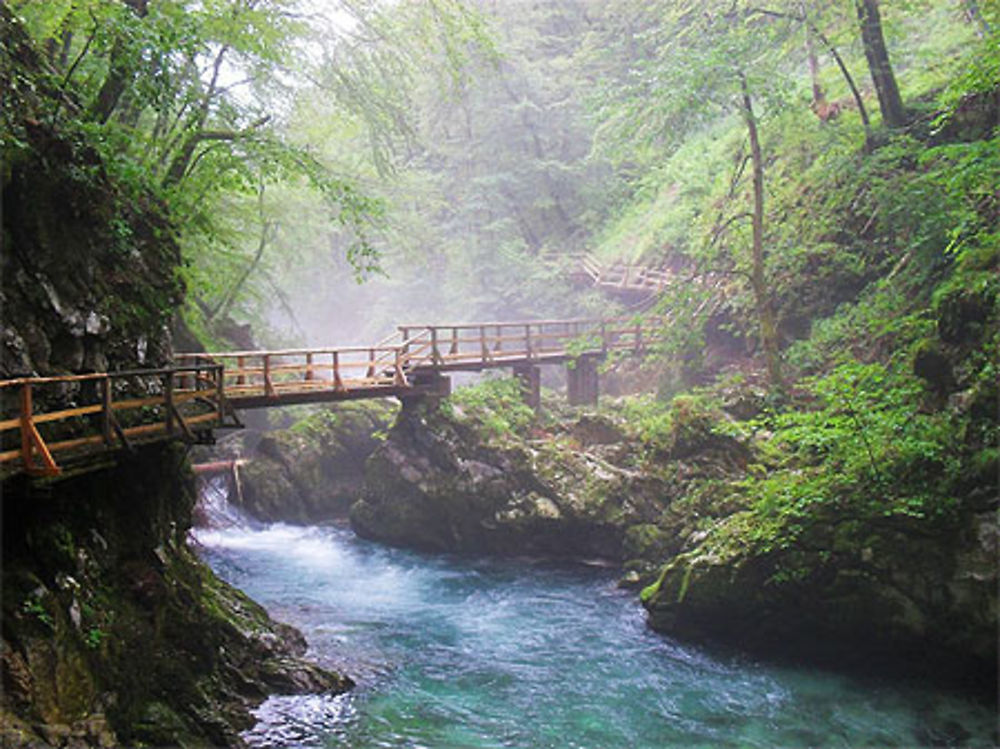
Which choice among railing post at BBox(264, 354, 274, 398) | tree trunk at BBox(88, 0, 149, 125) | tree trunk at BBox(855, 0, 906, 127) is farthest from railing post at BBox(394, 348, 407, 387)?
tree trunk at BBox(855, 0, 906, 127)

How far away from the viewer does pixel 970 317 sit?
32.8ft

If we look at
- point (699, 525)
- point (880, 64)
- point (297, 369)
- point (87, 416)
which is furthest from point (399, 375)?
point (880, 64)

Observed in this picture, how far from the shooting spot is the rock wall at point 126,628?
6.13m

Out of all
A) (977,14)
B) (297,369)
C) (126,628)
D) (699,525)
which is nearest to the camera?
(126,628)

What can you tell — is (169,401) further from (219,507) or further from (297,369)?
(219,507)

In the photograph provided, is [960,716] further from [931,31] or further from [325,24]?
[931,31]

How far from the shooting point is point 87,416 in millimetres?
8148

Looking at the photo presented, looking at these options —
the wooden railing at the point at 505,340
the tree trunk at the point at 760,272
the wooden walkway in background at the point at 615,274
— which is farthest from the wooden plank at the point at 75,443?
the wooden walkway in background at the point at 615,274

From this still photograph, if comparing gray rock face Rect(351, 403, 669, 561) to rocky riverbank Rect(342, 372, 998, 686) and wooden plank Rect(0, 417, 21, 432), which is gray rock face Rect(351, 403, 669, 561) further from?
wooden plank Rect(0, 417, 21, 432)

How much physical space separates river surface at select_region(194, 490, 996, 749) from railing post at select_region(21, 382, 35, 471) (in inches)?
156

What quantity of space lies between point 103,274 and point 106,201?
36.6 inches

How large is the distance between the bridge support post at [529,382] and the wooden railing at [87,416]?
10.8 metres

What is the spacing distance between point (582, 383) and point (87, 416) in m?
15.9

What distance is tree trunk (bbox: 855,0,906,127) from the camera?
15.2 meters
